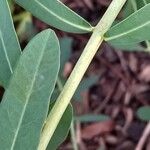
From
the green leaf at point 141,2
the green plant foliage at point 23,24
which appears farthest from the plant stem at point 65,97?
the green plant foliage at point 23,24

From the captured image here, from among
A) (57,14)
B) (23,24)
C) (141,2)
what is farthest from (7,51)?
(23,24)

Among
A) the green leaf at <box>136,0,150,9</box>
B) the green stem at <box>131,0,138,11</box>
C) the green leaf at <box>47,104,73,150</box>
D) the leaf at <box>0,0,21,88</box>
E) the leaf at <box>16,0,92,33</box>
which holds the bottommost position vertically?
the green leaf at <box>47,104,73,150</box>

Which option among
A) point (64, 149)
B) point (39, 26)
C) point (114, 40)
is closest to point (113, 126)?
point (64, 149)

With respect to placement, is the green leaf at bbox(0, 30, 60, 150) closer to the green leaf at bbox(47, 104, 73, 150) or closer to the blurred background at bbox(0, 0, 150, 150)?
the green leaf at bbox(47, 104, 73, 150)

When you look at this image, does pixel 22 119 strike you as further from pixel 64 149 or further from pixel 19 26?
pixel 19 26

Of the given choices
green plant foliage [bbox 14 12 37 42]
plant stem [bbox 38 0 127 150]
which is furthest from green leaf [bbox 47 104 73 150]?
green plant foliage [bbox 14 12 37 42]

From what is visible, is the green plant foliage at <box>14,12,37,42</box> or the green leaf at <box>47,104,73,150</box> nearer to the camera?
the green leaf at <box>47,104,73,150</box>
